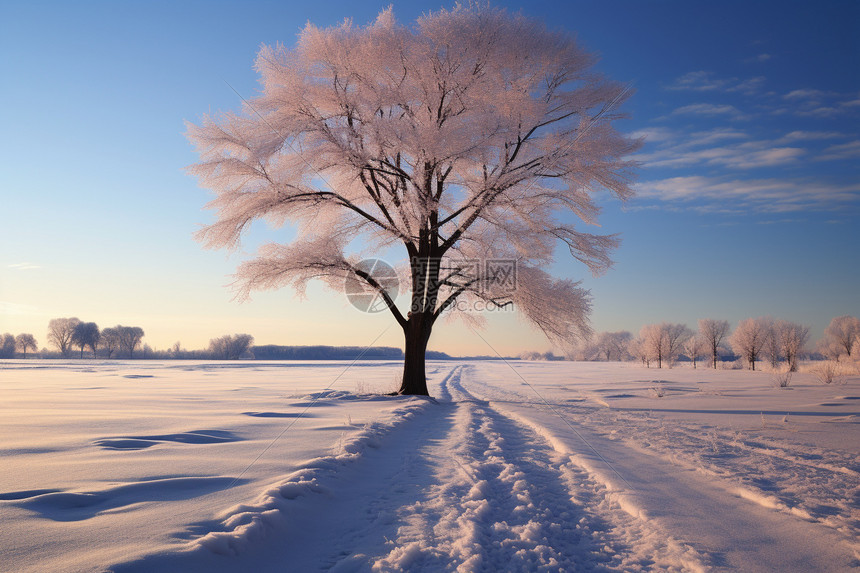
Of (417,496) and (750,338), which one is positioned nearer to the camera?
(417,496)

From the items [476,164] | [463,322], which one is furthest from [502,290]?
[476,164]

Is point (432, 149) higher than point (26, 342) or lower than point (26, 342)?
higher

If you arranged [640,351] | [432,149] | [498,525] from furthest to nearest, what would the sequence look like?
1. [640,351]
2. [432,149]
3. [498,525]

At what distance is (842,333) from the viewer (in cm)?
6344

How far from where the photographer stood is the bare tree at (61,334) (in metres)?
81.9

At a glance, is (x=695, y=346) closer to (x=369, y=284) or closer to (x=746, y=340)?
(x=746, y=340)

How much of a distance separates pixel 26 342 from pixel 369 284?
4478 inches

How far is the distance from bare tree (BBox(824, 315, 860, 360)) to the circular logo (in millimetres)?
76664

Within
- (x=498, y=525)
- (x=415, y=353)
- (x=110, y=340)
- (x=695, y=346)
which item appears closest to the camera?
(x=498, y=525)

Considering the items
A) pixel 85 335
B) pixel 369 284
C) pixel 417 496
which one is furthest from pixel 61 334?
pixel 417 496

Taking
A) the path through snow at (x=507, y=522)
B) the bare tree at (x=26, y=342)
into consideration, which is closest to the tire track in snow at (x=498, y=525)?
the path through snow at (x=507, y=522)

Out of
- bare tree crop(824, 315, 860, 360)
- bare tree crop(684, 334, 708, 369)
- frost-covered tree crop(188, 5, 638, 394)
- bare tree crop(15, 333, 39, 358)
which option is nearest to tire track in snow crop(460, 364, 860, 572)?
frost-covered tree crop(188, 5, 638, 394)

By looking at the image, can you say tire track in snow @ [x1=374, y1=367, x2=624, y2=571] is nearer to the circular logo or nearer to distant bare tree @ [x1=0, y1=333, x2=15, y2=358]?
the circular logo

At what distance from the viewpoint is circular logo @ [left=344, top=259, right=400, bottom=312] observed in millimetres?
12328
